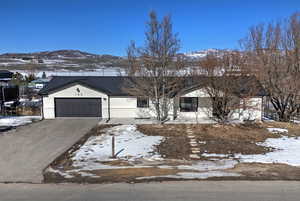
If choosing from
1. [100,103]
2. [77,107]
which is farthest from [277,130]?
Answer: [77,107]

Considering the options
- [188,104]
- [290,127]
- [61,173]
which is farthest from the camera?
[188,104]

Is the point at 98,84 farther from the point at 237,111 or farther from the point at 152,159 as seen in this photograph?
the point at 152,159

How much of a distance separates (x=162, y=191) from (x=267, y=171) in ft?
13.4

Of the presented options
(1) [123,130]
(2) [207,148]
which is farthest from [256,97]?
(1) [123,130]

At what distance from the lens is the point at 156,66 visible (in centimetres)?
1777

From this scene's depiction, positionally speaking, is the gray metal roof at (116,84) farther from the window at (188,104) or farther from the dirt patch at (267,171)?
the dirt patch at (267,171)

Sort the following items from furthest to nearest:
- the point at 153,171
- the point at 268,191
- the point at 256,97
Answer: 1. the point at 256,97
2. the point at 153,171
3. the point at 268,191

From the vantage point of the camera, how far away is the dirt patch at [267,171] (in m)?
7.97

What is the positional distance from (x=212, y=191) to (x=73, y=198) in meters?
3.83

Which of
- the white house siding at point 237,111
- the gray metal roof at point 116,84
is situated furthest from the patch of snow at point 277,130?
the gray metal roof at point 116,84

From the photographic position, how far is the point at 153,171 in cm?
866

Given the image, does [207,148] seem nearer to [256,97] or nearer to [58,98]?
[256,97]

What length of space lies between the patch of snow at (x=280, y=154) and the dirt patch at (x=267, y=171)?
655mm

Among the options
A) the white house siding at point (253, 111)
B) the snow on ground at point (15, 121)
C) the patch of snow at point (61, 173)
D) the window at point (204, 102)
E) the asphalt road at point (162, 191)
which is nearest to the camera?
the asphalt road at point (162, 191)
